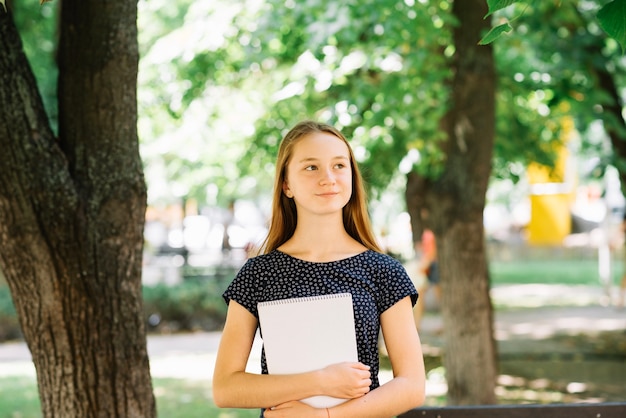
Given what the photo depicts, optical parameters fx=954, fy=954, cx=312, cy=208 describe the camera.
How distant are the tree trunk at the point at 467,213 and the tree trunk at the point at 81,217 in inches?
165

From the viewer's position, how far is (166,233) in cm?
3625

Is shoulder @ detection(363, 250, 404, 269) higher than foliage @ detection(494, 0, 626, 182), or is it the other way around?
foliage @ detection(494, 0, 626, 182)

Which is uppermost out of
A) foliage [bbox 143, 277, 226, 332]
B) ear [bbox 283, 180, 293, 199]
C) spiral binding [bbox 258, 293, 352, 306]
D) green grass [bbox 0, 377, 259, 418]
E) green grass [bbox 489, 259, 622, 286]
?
ear [bbox 283, 180, 293, 199]

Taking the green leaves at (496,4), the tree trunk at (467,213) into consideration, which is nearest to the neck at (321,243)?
the green leaves at (496,4)

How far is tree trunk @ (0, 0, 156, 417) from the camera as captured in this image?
370 centimetres

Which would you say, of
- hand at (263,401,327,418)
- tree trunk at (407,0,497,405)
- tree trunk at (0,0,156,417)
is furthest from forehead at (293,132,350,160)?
tree trunk at (407,0,497,405)

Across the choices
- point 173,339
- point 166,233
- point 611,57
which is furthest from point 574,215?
point 611,57

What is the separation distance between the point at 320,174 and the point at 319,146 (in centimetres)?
8

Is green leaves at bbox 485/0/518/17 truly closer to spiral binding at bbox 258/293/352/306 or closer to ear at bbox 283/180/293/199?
ear at bbox 283/180/293/199

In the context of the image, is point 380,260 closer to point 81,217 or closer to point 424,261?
point 81,217

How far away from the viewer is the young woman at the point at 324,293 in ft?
7.89

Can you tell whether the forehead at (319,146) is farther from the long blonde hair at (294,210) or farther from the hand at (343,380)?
the hand at (343,380)

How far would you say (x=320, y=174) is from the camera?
2.62 m

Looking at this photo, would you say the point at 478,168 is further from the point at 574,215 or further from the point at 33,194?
the point at 574,215
